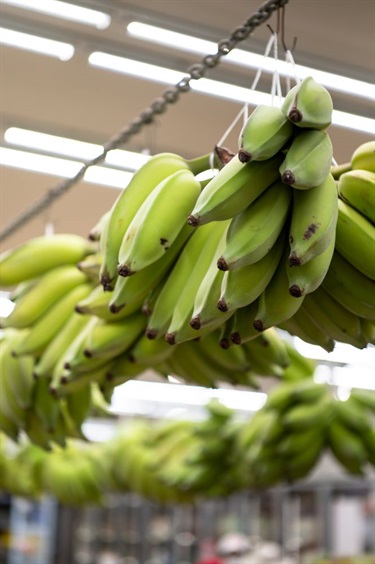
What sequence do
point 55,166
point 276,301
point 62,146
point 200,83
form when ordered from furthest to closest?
point 55,166 → point 62,146 → point 200,83 → point 276,301

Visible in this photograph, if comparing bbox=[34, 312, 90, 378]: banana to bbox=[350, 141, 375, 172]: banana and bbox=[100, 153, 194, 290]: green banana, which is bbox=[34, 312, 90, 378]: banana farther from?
bbox=[350, 141, 375, 172]: banana

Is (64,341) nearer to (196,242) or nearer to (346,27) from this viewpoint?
(196,242)

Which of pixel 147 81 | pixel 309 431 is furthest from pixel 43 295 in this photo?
pixel 309 431

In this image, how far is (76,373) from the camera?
5.87 feet

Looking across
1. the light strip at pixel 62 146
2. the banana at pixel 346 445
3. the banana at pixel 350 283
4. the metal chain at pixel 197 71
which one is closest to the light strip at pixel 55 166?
the light strip at pixel 62 146

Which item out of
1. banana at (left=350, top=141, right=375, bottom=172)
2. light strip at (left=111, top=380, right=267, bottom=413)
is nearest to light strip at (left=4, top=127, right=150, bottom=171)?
banana at (left=350, top=141, right=375, bottom=172)

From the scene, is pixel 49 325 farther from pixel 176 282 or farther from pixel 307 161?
pixel 307 161

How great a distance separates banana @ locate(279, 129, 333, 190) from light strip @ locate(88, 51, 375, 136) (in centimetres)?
123

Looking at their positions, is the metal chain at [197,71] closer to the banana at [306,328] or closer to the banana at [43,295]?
the banana at [43,295]

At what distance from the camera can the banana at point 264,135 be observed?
1161mm

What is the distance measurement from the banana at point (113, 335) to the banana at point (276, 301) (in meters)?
0.42

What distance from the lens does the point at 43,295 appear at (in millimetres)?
2070

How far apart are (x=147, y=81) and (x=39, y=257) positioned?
770mm

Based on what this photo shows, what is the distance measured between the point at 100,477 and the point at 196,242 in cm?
443
